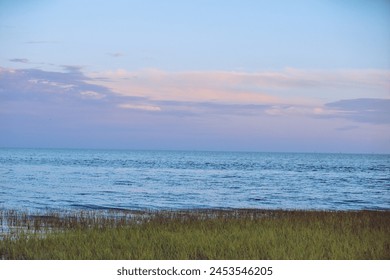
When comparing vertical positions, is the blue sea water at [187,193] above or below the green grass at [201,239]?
below

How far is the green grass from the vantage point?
32.6 ft

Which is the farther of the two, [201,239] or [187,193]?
[187,193]

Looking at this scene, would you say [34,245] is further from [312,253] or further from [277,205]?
[277,205]

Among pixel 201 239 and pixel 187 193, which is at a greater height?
pixel 201 239

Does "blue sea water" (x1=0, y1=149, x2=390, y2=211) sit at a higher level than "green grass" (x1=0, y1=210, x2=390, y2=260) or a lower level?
lower

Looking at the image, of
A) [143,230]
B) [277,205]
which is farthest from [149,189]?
[143,230]

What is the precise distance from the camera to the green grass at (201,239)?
9.94 meters

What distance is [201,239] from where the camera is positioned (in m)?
10.8

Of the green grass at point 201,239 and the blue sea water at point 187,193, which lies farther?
the blue sea water at point 187,193

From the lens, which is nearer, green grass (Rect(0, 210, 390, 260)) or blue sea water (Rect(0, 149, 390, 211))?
green grass (Rect(0, 210, 390, 260))
